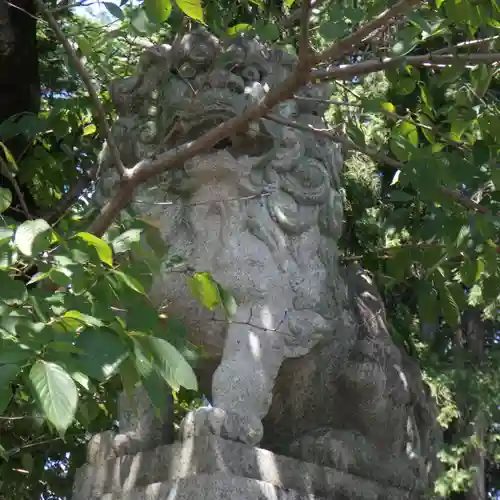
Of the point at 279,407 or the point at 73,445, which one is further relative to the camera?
the point at 73,445

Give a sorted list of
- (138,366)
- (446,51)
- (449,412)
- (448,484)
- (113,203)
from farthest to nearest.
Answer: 1. (449,412)
2. (448,484)
3. (446,51)
4. (113,203)
5. (138,366)

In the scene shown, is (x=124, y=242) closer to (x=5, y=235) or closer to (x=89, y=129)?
(x=5, y=235)

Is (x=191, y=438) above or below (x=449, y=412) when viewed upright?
→ above

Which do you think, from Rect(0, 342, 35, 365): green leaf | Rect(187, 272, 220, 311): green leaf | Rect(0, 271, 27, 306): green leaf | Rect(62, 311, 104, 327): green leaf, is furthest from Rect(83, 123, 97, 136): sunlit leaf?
Rect(0, 342, 35, 365): green leaf

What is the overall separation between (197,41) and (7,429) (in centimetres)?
258

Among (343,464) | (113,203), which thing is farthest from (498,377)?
(113,203)

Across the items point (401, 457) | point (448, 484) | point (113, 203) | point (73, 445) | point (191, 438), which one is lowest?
point (448, 484)

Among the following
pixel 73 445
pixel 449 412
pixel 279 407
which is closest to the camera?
pixel 279 407

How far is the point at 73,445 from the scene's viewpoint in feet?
17.1

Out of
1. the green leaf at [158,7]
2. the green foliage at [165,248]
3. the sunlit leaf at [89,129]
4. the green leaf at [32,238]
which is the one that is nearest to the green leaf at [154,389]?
the green foliage at [165,248]

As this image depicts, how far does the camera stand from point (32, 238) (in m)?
2.32

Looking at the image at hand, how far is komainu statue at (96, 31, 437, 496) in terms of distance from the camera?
3.46 m

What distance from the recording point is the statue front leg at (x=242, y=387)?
315 centimetres

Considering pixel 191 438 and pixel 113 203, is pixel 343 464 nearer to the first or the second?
pixel 191 438
